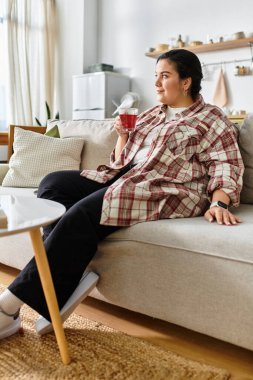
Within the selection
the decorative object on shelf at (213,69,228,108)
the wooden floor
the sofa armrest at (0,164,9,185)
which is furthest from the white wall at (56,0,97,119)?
the wooden floor

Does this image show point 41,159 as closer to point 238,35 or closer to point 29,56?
point 238,35

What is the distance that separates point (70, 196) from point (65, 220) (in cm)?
36

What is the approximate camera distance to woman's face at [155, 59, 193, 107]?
68.1 inches

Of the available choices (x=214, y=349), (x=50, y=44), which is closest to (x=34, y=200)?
(x=214, y=349)

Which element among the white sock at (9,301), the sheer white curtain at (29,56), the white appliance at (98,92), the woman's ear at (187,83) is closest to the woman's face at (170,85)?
the woman's ear at (187,83)

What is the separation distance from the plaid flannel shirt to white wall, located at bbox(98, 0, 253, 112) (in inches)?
113

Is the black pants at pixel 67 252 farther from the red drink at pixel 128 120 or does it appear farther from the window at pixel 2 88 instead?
the window at pixel 2 88

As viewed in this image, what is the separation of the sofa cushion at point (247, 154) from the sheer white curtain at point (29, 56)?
3839 mm

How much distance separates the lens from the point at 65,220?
138cm

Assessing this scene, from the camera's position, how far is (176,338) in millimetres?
1441

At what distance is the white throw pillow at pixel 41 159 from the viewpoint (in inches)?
91.6

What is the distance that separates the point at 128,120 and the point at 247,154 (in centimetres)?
53

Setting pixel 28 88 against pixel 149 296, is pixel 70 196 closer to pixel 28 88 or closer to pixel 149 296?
pixel 149 296

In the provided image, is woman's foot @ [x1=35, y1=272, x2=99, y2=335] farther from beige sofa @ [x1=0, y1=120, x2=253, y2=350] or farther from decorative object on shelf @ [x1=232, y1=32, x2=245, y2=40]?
decorative object on shelf @ [x1=232, y1=32, x2=245, y2=40]
